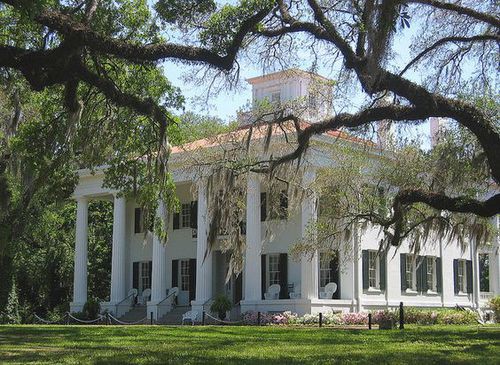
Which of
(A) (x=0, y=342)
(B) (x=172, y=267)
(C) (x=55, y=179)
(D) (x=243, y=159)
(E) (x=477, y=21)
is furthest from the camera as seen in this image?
(B) (x=172, y=267)

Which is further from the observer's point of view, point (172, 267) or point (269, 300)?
point (172, 267)

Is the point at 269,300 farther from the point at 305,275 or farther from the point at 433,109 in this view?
the point at 433,109

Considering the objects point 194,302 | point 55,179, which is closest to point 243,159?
point 55,179

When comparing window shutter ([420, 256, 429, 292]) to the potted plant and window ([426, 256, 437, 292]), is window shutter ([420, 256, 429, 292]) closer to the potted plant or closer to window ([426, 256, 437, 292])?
window ([426, 256, 437, 292])

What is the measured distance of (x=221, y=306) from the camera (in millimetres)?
30094

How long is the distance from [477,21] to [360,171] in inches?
414

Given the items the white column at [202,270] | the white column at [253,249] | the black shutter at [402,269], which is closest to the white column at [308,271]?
the white column at [253,249]

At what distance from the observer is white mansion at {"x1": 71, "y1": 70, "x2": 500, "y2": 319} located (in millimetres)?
30297

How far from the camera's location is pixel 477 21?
16.3 m

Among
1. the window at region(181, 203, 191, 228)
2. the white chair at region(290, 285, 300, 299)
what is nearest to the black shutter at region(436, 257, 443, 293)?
the white chair at region(290, 285, 300, 299)

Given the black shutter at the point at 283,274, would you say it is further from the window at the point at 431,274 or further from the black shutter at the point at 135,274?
the black shutter at the point at 135,274

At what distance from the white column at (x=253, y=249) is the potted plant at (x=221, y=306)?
A: 2.81 feet

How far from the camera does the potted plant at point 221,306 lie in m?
30.1

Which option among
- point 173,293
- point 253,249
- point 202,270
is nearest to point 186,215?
point 173,293
